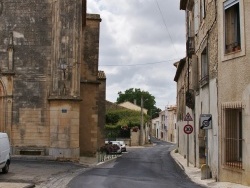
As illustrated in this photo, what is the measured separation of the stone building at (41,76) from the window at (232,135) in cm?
1186

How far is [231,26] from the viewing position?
640 inches

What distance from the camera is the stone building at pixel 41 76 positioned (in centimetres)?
2616

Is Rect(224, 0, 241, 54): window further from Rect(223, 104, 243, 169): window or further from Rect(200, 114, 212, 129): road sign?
Rect(200, 114, 212, 129): road sign

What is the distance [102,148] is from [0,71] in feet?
54.7

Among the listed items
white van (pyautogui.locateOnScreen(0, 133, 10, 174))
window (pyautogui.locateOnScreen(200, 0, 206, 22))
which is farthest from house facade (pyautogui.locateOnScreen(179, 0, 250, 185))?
white van (pyautogui.locateOnScreen(0, 133, 10, 174))

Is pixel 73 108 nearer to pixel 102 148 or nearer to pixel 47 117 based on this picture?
pixel 47 117

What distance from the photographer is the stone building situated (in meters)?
26.2

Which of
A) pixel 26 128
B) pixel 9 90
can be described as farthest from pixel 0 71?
pixel 26 128

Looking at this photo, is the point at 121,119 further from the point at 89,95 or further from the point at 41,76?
the point at 41,76

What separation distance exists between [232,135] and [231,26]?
3.82 metres

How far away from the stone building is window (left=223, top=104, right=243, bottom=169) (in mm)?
11861

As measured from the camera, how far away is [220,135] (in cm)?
1655

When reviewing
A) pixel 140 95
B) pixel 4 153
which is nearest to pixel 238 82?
pixel 4 153

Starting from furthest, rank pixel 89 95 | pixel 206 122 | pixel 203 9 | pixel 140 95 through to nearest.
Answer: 1. pixel 140 95
2. pixel 89 95
3. pixel 203 9
4. pixel 206 122
